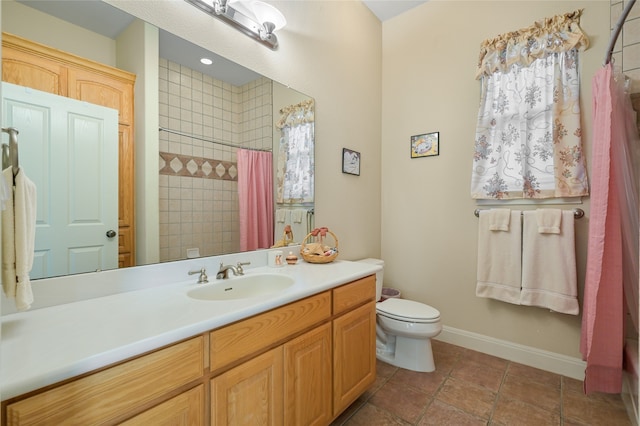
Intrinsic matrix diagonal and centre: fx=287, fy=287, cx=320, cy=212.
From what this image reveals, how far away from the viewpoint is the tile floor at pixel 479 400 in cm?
159

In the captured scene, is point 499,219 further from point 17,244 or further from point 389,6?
point 17,244

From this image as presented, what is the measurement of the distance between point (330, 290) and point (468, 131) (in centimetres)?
185

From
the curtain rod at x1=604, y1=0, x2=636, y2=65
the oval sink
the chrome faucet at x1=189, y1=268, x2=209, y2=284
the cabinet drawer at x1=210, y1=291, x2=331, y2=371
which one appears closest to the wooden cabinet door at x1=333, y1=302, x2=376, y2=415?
the cabinet drawer at x1=210, y1=291, x2=331, y2=371

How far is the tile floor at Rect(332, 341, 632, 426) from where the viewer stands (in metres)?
1.59

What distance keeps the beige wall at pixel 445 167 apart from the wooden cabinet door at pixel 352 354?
114 cm

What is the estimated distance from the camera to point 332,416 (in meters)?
1.41

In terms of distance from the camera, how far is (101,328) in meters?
0.86

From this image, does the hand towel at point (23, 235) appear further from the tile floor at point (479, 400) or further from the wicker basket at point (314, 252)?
the tile floor at point (479, 400)

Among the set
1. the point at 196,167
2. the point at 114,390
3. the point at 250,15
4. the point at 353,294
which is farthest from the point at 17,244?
the point at 250,15

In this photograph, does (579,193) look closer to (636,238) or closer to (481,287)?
(636,238)

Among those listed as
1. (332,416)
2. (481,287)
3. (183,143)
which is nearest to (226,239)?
(183,143)

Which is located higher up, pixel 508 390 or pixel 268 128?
pixel 268 128

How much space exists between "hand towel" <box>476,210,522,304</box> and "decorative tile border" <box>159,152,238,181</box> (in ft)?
6.25

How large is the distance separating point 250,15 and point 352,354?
2.00 meters
